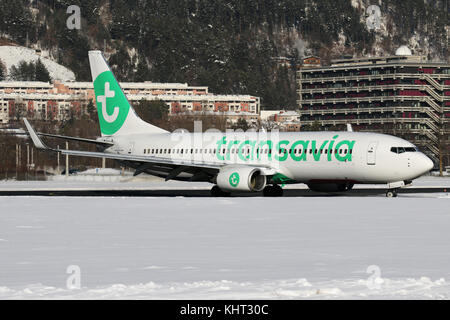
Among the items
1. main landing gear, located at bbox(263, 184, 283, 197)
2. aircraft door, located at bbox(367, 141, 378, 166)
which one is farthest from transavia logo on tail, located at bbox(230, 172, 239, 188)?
aircraft door, located at bbox(367, 141, 378, 166)

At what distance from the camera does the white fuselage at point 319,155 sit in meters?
49.5

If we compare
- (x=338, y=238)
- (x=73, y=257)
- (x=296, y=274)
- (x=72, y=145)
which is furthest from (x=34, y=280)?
(x=72, y=145)

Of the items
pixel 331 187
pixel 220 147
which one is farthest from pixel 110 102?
pixel 331 187

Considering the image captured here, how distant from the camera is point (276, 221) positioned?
3416 centimetres

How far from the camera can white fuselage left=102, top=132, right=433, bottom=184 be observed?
162ft

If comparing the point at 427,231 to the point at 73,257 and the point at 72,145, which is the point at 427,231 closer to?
the point at 73,257

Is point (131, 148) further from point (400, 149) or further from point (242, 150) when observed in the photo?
point (400, 149)

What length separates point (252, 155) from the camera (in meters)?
53.9

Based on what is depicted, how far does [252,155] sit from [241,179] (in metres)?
3.08
